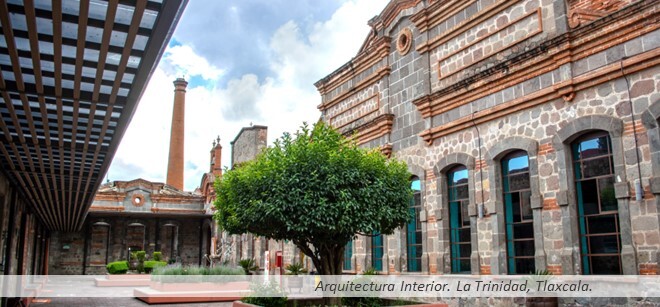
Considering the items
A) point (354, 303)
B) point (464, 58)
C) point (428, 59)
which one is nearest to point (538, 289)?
point (354, 303)

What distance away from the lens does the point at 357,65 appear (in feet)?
66.4

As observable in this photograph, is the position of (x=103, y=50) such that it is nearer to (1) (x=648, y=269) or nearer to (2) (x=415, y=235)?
(1) (x=648, y=269)

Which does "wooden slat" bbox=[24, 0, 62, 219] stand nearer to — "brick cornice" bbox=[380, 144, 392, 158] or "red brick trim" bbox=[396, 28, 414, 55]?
"brick cornice" bbox=[380, 144, 392, 158]

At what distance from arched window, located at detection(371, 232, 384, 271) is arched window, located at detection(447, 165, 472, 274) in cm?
380

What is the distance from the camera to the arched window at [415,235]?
53.7 ft

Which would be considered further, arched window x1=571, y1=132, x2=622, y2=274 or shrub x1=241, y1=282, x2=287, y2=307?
shrub x1=241, y1=282, x2=287, y2=307

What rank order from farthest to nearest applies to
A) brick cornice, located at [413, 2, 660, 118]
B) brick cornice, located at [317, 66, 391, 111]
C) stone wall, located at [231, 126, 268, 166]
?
1. stone wall, located at [231, 126, 268, 166]
2. brick cornice, located at [317, 66, 391, 111]
3. brick cornice, located at [413, 2, 660, 118]

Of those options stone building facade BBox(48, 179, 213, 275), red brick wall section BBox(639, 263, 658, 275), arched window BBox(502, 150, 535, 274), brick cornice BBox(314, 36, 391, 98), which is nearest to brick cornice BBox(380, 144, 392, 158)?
brick cornice BBox(314, 36, 391, 98)

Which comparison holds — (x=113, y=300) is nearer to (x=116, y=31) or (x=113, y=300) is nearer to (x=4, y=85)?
(x=4, y=85)

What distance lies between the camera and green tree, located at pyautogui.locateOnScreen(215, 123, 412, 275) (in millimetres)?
11072

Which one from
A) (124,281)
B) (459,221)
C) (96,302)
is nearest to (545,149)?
(459,221)

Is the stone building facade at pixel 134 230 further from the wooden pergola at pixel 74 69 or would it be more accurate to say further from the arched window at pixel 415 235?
the wooden pergola at pixel 74 69

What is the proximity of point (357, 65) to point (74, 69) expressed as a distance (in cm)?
1498

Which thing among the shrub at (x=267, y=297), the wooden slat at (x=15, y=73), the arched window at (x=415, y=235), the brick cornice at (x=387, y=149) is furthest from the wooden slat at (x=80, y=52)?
the brick cornice at (x=387, y=149)
